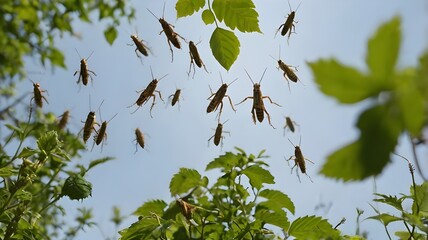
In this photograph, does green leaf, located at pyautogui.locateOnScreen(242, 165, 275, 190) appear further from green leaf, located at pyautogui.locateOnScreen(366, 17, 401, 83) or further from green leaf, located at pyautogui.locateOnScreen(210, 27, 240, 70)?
green leaf, located at pyautogui.locateOnScreen(366, 17, 401, 83)

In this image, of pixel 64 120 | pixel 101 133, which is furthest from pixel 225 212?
pixel 64 120

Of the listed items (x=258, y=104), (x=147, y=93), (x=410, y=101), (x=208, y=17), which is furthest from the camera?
(x=147, y=93)

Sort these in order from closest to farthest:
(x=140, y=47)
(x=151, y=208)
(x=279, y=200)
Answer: (x=279, y=200) < (x=151, y=208) < (x=140, y=47)

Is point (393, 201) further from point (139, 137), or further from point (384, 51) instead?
point (139, 137)

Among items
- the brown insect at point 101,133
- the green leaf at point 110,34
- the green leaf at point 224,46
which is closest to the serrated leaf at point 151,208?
the green leaf at point 224,46

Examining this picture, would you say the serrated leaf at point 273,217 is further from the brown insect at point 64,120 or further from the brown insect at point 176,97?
the brown insect at point 64,120
